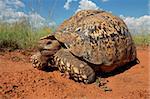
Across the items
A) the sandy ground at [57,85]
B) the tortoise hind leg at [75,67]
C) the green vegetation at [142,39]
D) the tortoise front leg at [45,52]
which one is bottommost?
the sandy ground at [57,85]

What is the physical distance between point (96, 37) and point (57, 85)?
1.17 m

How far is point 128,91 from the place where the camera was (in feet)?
16.9

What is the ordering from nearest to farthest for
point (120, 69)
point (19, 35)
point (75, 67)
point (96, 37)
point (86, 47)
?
point (75, 67) → point (86, 47) → point (96, 37) → point (120, 69) → point (19, 35)

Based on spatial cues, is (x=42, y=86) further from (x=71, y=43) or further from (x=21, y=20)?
(x=21, y=20)

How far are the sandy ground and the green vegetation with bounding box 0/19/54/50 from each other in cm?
168

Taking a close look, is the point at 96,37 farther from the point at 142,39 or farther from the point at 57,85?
the point at 142,39

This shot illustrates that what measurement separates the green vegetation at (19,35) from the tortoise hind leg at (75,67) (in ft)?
8.51

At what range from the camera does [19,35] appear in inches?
341

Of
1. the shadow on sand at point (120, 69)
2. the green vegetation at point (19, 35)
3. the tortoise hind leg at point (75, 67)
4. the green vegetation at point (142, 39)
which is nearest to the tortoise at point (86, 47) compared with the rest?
the tortoise hind leg at point (75, 67)

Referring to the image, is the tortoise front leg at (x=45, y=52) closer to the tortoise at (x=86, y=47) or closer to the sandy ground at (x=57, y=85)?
the tortoise at (x=86, y=47)

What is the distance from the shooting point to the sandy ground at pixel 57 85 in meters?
4.76

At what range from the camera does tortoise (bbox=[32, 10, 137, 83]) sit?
5.43 meters

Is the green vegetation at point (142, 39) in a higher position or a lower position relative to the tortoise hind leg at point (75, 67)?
higher

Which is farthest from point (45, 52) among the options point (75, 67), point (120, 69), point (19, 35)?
point (19, 35)
